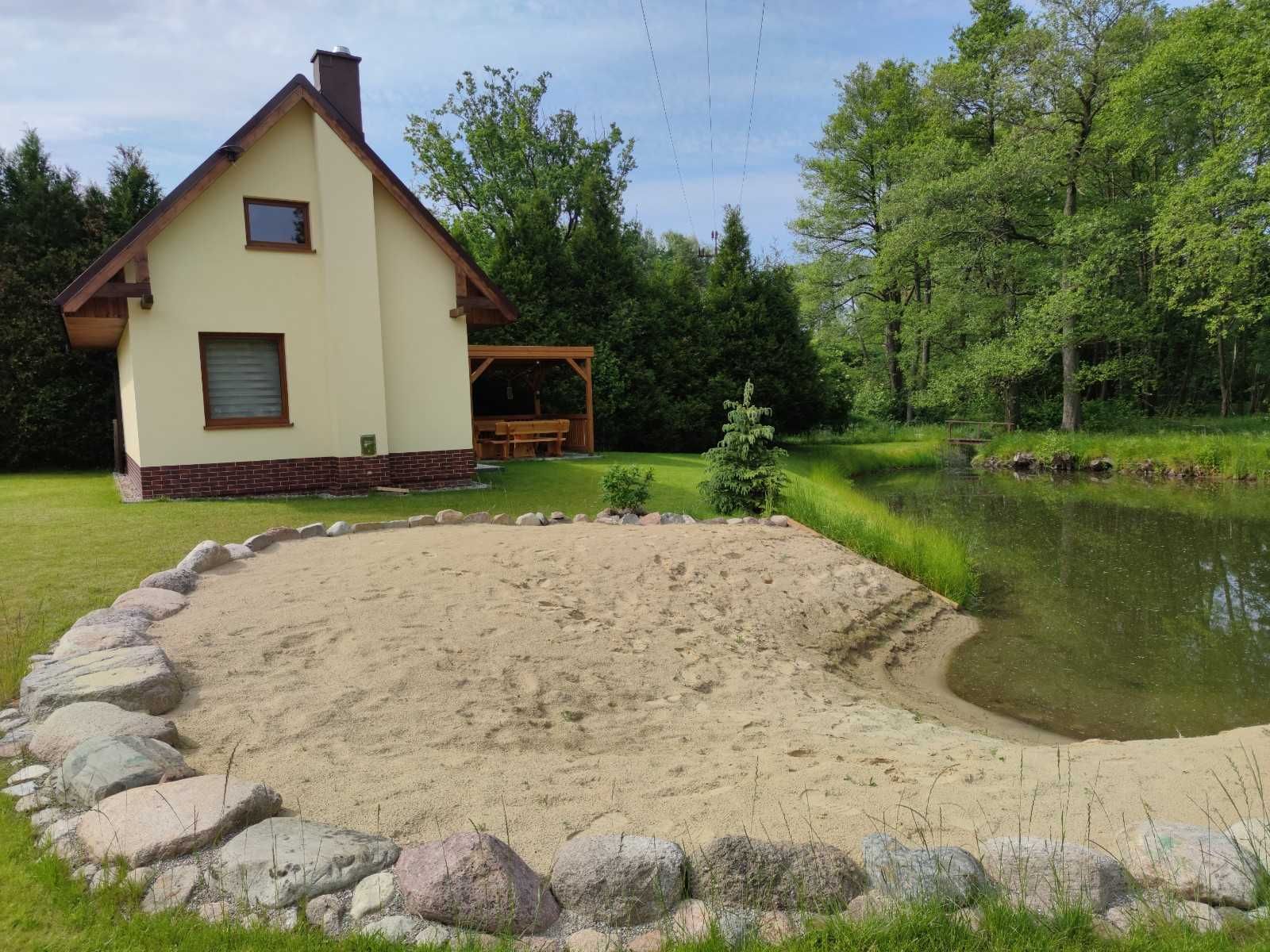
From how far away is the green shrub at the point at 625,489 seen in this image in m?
10.6

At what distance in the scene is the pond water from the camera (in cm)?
621

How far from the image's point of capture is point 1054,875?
263 centimetres

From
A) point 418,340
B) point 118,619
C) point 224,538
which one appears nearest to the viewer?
point 118,619

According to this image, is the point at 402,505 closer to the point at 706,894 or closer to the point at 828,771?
the point at 828,771

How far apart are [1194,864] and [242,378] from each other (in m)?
12.4

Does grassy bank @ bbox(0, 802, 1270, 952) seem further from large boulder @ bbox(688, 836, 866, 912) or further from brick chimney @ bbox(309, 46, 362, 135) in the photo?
brick chimney @ bbox(309, 46, 362, 135)

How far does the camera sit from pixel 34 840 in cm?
288

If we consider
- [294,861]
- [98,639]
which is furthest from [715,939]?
[98,639]

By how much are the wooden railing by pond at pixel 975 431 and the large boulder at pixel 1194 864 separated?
24456mm

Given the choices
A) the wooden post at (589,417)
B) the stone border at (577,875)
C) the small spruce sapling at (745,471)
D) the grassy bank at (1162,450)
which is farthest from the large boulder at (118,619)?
the grassy bank at (1162,450)

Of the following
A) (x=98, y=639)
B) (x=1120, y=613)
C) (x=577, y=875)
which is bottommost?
(x=1120, y=613)

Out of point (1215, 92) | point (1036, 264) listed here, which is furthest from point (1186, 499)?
point (1215, 92)

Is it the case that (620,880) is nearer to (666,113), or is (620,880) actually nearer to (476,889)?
(476,889)

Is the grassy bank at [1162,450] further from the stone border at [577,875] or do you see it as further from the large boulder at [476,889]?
the large boulder at [476,889]
